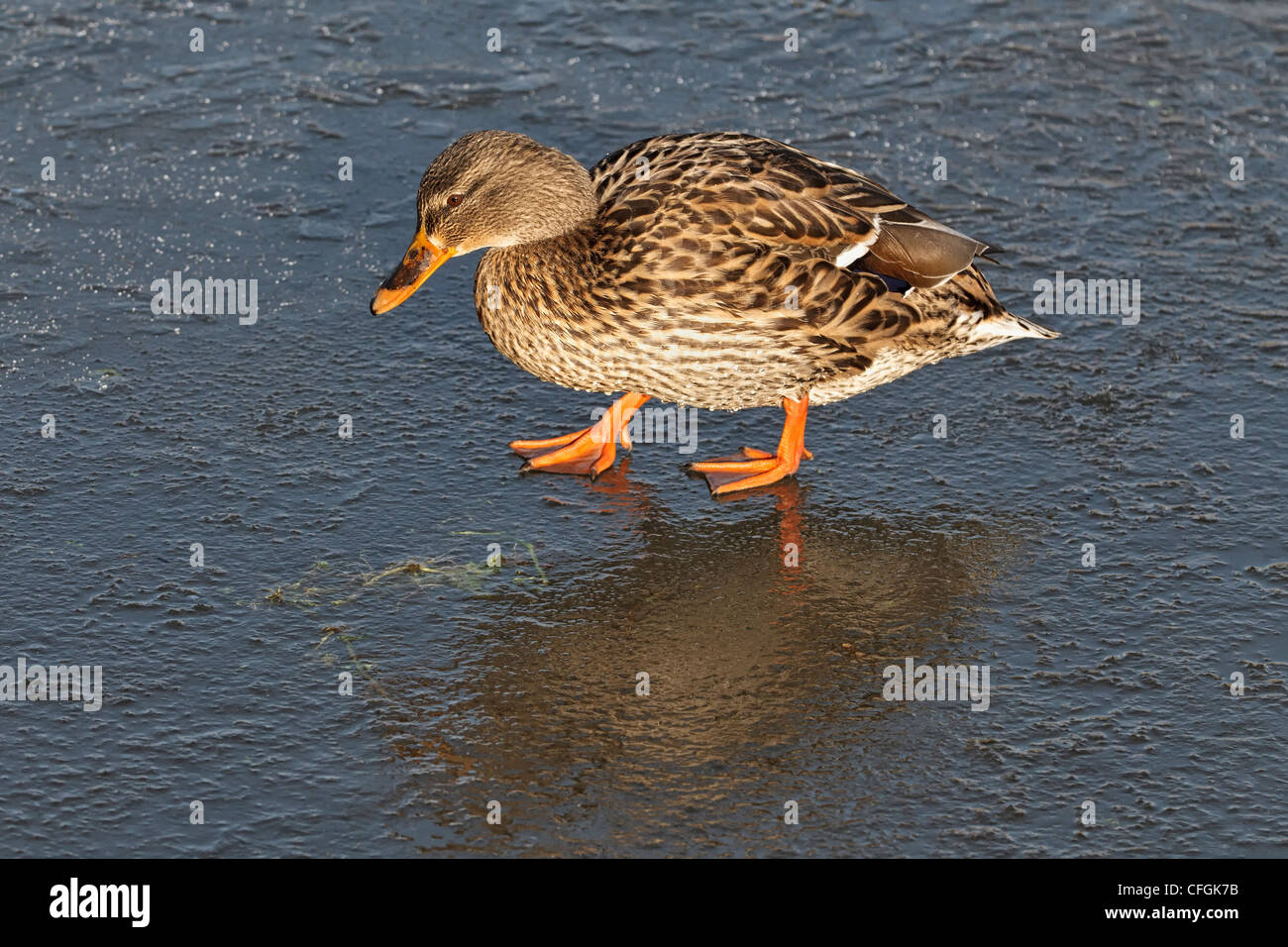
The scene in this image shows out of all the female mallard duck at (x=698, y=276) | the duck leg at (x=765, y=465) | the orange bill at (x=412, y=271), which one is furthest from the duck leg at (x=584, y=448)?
the orange bill at (x=412, y=271)

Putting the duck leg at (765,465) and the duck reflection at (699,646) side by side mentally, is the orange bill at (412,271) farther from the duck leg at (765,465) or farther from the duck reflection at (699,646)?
the duck leg at (765,465)

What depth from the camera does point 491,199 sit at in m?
5.83

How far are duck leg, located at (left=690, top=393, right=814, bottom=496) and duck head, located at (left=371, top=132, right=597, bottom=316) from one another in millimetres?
955

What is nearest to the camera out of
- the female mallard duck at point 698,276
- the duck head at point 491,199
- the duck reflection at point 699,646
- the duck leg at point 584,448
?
the duck reflection at point 699,646

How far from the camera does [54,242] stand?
710 cm

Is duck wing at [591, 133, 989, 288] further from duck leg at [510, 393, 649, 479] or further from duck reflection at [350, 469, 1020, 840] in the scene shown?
duck reflection at [350, 469, 1020, 840]

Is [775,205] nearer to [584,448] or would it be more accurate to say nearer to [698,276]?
[698,276]

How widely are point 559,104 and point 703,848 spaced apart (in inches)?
191

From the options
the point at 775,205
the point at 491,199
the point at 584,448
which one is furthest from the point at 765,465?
the point at 491,199

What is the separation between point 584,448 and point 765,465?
631 mm

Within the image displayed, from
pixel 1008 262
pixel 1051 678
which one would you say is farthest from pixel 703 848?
pixel 1008 262

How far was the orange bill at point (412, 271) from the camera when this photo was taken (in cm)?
590
